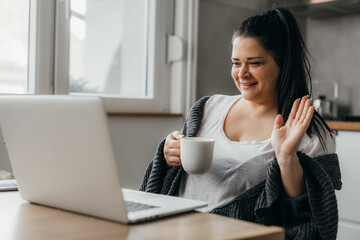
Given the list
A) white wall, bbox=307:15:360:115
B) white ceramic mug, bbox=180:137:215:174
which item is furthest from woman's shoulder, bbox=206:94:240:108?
white wall, bbox=307:15:360:115

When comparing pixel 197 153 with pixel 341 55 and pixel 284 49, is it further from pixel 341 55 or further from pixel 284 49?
pixel 341 55

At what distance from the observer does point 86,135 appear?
2.91 ft

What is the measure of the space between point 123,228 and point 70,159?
0.18 m

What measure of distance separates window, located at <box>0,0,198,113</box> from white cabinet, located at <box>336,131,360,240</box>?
2.92 feet

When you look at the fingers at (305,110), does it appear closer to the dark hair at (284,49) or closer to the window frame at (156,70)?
the dark hair at (284,49)

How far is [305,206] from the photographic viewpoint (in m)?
1.36

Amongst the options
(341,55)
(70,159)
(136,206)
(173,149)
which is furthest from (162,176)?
(341,55)

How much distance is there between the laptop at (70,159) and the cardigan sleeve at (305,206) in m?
0.36

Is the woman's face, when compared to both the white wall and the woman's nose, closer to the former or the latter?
the woman's nose

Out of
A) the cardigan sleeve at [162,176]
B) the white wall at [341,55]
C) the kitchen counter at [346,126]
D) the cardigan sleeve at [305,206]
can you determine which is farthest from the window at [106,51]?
the cardigan sleeve at [305,206]

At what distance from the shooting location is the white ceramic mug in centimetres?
122

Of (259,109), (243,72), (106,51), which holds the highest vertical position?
(106,51)

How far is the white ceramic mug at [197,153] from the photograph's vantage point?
4.00 feet

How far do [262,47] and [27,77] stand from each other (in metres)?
1.27
